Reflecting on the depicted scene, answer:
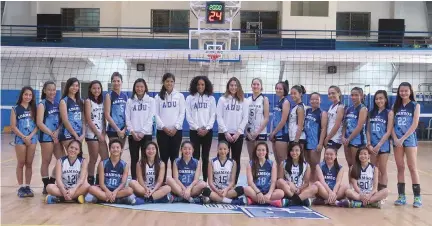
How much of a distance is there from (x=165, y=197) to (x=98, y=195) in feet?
2.56

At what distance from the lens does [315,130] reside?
6.01m

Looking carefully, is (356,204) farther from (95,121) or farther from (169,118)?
(95,121)

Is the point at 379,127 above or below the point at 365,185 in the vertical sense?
above

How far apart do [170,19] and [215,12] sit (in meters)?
6.42

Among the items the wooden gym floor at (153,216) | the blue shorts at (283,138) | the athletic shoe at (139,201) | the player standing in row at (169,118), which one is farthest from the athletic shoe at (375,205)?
the athletic shoe at (139,201)

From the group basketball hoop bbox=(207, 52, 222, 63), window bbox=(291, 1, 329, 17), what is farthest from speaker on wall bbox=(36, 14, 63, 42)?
basketball hoop bbox=(207, 52, 222, 63)

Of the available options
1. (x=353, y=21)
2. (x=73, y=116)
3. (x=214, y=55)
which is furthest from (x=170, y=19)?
(x=73, y=116)

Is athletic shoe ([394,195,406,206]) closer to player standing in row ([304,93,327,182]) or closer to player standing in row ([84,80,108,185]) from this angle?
player standing in row ([304,93,327,182])

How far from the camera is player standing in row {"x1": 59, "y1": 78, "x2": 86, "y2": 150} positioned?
5789 mm

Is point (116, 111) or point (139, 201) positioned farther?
point (116, 111)

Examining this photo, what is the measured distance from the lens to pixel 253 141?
6039 millimetres

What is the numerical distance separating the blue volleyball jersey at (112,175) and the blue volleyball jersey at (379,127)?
3144 mm

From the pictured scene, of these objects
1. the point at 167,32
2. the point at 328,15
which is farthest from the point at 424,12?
the point at 167,32

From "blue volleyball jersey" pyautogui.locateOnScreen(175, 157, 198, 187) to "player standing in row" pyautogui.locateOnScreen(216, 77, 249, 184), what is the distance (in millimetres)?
617
